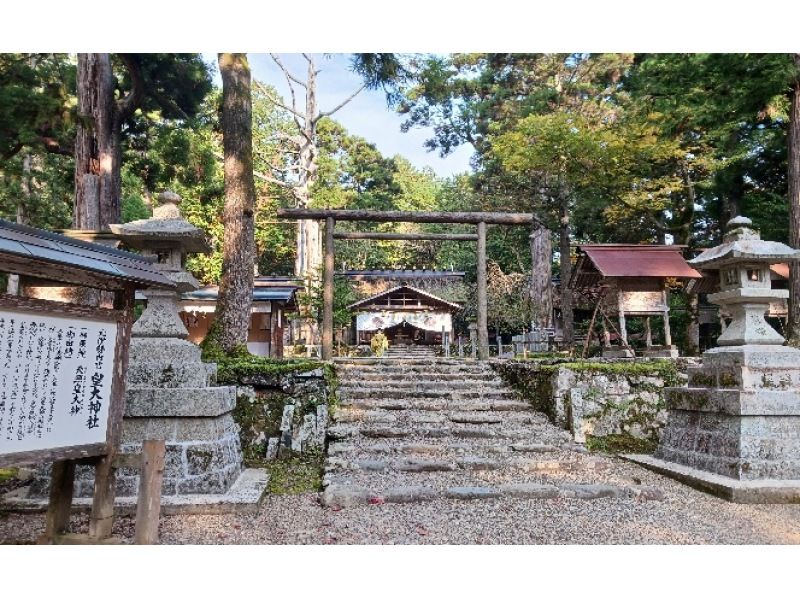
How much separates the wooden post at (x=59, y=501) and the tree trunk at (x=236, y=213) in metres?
3.49

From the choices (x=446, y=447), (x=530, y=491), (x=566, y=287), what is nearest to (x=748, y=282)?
(x=530, y=491)

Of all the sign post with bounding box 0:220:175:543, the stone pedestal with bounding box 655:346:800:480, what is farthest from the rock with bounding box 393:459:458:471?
the sign post with bounding box 0:220:175:543

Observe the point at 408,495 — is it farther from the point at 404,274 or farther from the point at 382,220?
the point at 404,274

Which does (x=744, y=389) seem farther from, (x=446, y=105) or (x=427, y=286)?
(x=427, y=286)

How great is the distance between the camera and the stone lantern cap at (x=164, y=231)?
4391 mm

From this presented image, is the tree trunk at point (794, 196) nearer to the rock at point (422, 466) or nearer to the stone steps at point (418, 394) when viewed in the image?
the stone steps at point (418, 394)

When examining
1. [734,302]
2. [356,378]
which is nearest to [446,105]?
[356,378]

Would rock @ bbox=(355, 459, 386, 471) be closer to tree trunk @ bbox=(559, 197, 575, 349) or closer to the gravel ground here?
the gravel ground

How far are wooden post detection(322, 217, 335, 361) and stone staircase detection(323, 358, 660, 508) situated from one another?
47 cm

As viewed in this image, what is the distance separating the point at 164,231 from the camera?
4.39 m

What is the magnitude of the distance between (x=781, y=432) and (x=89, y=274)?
5081mm

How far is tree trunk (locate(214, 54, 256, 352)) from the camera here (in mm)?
6711

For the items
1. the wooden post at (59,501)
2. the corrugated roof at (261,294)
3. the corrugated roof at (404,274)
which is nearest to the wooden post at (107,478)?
the wooden post at (59,501)

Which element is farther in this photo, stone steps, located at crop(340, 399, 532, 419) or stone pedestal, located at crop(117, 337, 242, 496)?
stone steps, located at crop(340, 399, 532, 419)
